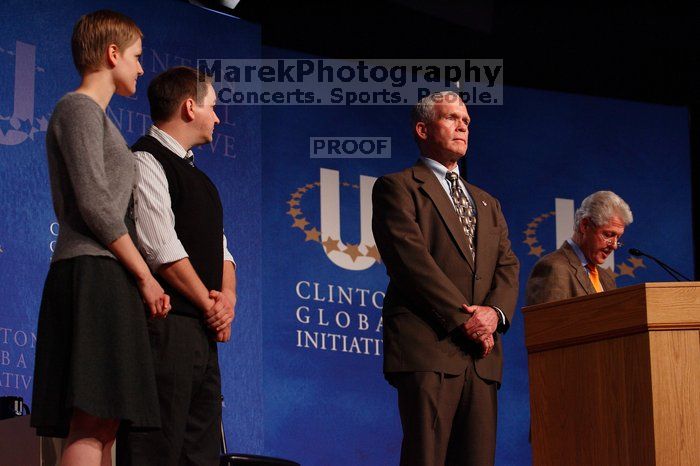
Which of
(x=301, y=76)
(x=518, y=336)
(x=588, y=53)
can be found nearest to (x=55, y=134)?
(x=301, y=76)

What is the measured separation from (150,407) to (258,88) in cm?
335

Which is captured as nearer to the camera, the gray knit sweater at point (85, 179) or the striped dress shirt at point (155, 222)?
the gray knit sweater at point (85, 179)

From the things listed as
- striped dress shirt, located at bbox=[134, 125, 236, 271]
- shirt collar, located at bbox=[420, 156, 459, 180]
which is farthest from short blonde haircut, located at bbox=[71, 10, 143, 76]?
shirt collar, located at bbox=[420, 156, 459, 180]

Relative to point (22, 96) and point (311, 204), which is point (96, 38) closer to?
point (22, 96)

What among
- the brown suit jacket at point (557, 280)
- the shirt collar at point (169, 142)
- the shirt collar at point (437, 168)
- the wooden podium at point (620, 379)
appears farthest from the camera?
the brown suit jacket at point (557, 280)

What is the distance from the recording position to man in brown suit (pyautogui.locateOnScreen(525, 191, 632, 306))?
14.2ft

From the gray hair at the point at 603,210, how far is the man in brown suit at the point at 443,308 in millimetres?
1068

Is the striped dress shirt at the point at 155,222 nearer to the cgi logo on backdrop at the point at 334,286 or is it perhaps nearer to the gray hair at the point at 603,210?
the gray hair at the point at 603,210

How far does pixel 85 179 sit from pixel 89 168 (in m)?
0.03

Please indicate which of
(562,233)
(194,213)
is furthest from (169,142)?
(562,233)

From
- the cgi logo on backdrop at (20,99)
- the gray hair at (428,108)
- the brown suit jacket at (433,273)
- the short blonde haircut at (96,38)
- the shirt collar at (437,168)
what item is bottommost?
the brown suit jacket at (433,273)

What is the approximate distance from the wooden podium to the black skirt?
1213mm

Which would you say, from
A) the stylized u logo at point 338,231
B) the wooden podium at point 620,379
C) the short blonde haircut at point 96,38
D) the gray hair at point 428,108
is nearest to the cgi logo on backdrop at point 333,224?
the stylized u logo at point 338,231

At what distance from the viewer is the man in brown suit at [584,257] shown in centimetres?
432
